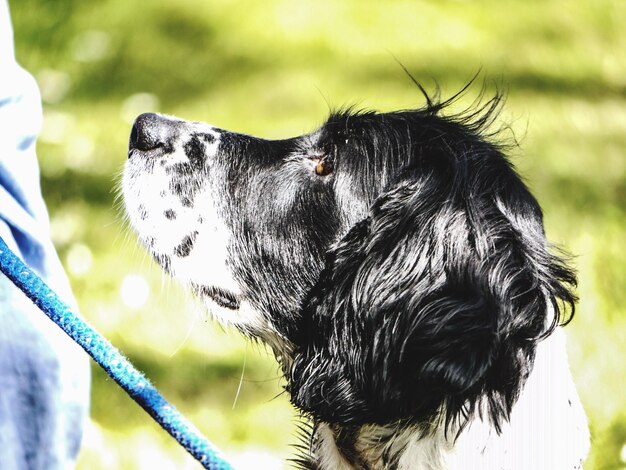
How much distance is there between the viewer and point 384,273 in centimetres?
222

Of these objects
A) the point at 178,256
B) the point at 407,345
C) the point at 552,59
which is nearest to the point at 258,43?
the point at 552,59

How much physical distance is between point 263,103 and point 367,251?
3.69 metres

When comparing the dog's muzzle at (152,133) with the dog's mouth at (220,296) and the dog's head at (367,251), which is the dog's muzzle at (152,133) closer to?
the dog's head at (367,251)

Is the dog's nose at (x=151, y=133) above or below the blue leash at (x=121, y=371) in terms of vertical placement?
above

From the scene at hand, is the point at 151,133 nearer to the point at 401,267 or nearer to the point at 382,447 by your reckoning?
the point at 401,267

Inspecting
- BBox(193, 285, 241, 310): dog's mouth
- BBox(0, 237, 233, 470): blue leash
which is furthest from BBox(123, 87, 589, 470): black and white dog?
BBox(0, 237, 233, 470): blue leash

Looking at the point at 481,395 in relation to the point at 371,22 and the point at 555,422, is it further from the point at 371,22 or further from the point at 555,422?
the point at 371,22

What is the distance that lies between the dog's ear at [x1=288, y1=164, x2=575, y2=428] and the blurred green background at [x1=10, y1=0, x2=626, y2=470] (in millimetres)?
1772

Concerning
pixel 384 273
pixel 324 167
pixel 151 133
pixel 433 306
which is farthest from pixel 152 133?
pixel 433 306

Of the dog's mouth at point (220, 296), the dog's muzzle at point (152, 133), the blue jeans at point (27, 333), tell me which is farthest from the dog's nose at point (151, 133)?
the dog's mouth at point (220, 296)

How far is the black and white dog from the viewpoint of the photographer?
2.12 meters

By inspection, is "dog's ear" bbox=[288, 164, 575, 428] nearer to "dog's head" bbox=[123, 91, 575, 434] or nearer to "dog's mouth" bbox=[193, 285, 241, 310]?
"dog's head" bbox=[123, 91, 575, 434]

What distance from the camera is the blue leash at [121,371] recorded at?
182 centimetres

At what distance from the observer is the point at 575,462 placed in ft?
7.21
